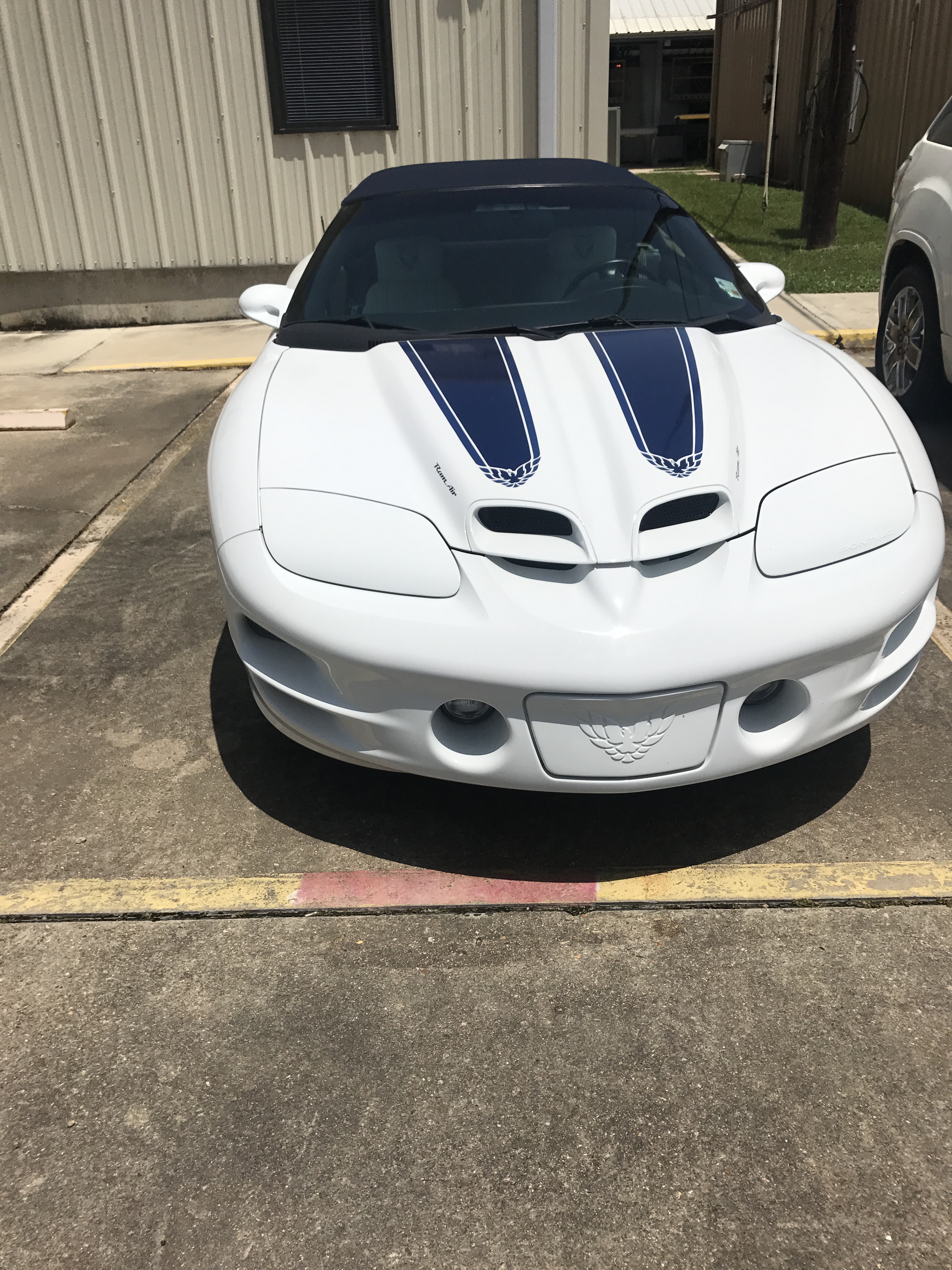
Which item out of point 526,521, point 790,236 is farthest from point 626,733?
point 790,236

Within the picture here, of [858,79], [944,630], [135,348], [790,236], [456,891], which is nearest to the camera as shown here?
[456,891]

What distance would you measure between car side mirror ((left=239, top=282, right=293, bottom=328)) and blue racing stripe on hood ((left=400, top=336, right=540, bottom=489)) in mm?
928

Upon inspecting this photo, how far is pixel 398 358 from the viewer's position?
2.87 meters

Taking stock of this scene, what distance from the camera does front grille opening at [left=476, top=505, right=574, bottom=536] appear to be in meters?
2.30

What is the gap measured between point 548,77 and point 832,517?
7.10 metres

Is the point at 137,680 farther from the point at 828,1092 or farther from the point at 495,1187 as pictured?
the point at 828,1092

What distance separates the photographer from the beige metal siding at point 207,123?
804 centimetres

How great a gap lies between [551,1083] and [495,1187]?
0.23m

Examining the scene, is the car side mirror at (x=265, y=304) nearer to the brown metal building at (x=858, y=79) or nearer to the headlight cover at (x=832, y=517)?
the headlight cover at (x=832, y=517)

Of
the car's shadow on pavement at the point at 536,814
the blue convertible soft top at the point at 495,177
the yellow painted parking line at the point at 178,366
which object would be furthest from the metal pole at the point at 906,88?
the car's shadow on pavement at the point at 536,814

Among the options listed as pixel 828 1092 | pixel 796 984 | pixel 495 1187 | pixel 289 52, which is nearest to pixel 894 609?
pixel 796 984

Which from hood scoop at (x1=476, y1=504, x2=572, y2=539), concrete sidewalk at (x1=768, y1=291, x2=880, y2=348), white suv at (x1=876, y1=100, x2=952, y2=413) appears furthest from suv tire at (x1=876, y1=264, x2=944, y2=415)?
hood scoop at (x1=476, y1=504, x2=572, y2=539)

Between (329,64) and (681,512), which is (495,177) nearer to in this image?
(681,512)

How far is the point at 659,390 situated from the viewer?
262 cm
